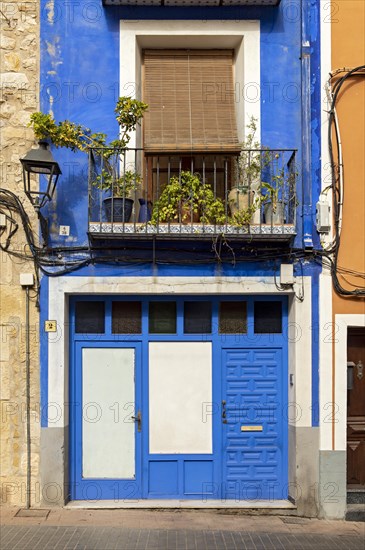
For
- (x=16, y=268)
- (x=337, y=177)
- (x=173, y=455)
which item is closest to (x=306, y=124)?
(x=337, y=177)

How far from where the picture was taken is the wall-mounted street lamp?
610 cm

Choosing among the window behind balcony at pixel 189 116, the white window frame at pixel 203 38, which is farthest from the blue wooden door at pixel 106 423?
the white window frame at pixel 203 38

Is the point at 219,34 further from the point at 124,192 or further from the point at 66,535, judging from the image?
the point at 66,535

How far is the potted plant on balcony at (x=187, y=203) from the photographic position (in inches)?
251

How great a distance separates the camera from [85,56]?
6.71m

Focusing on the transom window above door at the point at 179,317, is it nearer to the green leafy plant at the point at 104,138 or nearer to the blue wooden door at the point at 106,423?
the blue wooden door at the point at 106,423

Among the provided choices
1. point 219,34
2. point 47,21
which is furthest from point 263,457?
point 47,21

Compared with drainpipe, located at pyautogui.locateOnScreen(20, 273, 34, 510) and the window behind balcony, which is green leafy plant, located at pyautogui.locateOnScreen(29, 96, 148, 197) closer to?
the window behind balcony

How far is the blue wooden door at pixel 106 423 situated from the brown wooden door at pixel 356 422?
2626mm

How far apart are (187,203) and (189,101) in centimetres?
144

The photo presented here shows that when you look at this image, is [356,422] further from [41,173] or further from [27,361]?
[41,173]

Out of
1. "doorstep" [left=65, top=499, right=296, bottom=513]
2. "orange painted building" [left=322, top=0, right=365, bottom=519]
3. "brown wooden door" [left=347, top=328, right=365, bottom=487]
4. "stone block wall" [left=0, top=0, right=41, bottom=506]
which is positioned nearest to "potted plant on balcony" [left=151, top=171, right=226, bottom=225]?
"orange painted building" [left=322, top=0, right=365, bottom=519]

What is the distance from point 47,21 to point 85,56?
2.09ft

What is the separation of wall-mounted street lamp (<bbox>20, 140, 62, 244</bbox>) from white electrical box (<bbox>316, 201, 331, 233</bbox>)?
3.15 meters
